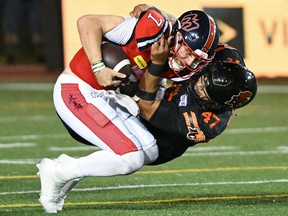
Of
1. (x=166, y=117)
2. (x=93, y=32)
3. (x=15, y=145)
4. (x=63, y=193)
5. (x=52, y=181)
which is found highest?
(x=93, y=32)

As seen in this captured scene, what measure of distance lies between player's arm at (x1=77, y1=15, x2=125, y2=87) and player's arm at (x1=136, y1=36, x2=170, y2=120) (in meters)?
0.21

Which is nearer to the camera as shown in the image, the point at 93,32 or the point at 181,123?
the point at 93,32

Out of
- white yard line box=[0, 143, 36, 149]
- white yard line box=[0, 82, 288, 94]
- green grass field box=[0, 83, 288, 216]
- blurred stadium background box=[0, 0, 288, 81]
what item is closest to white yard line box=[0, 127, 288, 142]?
green grass field box=[0, 83, 288, 216]

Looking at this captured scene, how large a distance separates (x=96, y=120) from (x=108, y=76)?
12.5 inches

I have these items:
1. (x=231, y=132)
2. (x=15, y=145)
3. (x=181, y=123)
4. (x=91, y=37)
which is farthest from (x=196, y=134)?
(x=231, y=132)

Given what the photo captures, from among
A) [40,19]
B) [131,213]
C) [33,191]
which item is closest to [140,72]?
[131,213]

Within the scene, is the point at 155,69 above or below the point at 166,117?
above

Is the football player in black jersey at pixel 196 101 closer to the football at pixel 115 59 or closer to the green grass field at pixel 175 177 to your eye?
the football at pixel 115 59

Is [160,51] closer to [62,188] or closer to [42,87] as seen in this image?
[62,188]

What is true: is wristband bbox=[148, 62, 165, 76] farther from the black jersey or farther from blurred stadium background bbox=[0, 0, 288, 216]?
blurred stadium background bbox=[0, 0, 288, 216]

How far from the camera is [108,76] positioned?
17.3 feet

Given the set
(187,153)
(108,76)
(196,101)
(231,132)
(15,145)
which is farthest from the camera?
(231,132)

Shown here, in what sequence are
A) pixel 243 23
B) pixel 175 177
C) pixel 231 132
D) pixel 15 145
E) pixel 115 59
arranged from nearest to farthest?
pixel 115 59, pixel 175 177, pixel 15 145, pixel 231 132, pixel 243 23

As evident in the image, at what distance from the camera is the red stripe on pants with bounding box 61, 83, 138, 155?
5402mm
